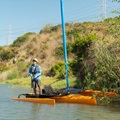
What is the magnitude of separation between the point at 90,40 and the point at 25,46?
4158 cm

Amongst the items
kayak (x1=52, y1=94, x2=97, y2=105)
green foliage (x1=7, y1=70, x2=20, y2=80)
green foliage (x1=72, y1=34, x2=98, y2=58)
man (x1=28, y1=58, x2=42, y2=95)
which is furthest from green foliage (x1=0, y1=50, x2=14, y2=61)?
kayak (x1=52, y1=94, x2=97, y2=105)

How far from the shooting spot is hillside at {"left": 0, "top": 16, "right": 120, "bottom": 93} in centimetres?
1598

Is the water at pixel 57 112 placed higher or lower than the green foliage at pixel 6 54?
lower

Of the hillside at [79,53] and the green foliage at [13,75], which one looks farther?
the green foliage at [13,75]

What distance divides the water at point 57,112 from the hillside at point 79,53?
145cm

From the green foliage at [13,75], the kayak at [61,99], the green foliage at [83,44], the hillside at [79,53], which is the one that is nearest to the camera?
the hillside at [79,53]

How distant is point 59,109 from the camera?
15531 millimetres

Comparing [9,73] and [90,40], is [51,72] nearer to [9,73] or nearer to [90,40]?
[9,73]

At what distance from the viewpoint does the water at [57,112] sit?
531 inches

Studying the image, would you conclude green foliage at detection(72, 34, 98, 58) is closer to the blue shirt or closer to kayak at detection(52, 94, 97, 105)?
the blue shirt

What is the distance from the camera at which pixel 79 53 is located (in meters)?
26.3

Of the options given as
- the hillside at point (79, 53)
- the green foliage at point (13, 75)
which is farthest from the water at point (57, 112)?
the green foliage at point (13, 75)

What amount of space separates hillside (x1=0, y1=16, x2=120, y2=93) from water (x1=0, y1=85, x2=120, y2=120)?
57.0 inches

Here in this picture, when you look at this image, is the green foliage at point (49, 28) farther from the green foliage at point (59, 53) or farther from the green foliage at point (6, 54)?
the green foliage at point (59, 53)
